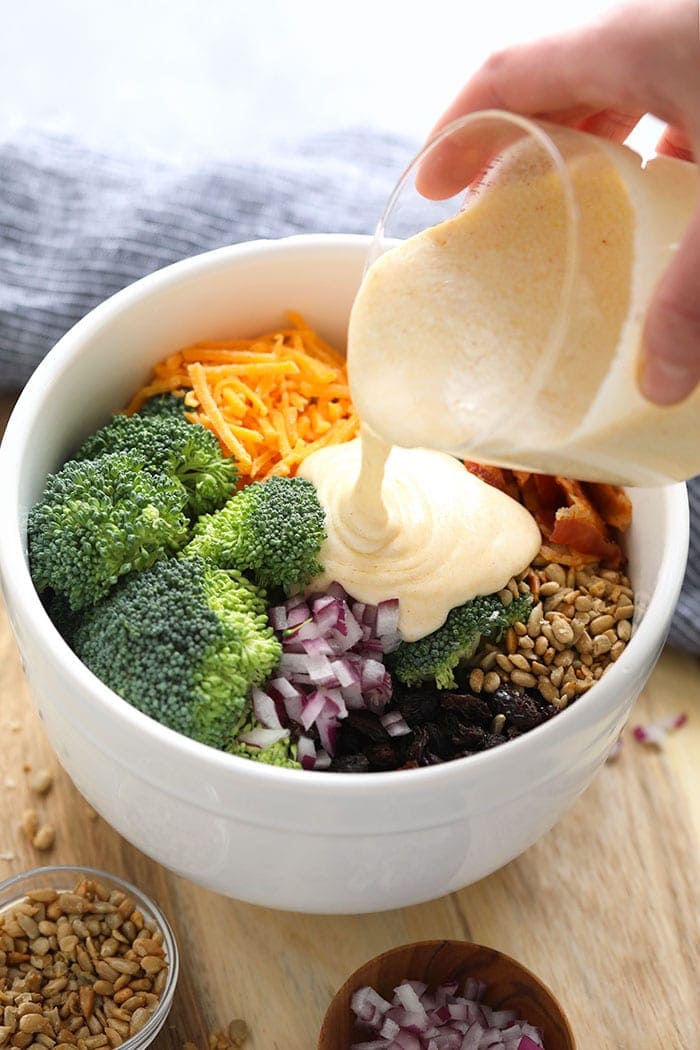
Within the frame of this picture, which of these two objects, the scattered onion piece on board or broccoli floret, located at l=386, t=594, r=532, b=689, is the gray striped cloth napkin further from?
broccoli floret, located at l=386, t=594, r=532, b=689

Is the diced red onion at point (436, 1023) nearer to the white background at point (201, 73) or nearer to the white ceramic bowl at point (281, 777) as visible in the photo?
the white ceramic bowl at point (281, 777)

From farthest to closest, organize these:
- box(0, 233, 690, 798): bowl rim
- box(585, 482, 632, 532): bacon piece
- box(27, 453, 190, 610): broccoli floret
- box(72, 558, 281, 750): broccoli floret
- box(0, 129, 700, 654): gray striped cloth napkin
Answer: box(0, 129, 700, 654): gray striped cloth napkin, box(585, 482, 632, 532): bacon piece, box(27, 453, 190, 610): broccoli floret, box(72, 558, 281, 750): broccoli floret, box(0, 233, 690, 798): bowl rim

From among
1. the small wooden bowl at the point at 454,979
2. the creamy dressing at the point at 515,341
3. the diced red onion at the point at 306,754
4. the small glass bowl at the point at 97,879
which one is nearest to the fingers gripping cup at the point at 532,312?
the creamy dressing at the point at 515,341

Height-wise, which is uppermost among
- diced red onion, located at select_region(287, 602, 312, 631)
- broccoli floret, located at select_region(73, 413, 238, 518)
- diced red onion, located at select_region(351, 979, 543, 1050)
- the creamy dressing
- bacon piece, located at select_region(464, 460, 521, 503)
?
the creamy dressing

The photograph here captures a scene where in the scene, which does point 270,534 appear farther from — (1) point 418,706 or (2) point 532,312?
(2) point 532,312

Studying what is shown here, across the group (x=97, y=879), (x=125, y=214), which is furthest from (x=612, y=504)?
(x=125, y=214)

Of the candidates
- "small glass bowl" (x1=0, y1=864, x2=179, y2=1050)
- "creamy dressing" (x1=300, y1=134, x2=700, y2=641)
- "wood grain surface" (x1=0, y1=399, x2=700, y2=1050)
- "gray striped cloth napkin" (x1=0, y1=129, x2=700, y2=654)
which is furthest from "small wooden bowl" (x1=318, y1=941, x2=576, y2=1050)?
"gray striped cloth napkin" (x1=0, y1=129, x2=700, y2=654)

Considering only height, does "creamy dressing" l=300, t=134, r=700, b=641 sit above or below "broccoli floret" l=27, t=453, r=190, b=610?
above

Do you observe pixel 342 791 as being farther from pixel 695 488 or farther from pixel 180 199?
pixel 180 199
